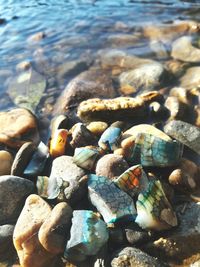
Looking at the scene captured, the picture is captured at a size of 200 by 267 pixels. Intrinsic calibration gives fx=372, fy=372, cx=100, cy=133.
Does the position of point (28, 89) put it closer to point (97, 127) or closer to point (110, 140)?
point (97, 127)

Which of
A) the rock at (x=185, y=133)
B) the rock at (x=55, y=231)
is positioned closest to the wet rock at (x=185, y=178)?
the rock at (x=185, y=133)

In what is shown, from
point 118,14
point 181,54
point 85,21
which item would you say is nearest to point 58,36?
point 85,21

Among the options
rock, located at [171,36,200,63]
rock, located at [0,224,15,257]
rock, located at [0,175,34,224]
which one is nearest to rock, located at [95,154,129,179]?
rock, located at [0,175,34,224]

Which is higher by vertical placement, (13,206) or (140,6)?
(140,6)

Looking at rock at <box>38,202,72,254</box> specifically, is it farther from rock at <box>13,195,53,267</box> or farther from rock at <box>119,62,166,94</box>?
rock at <box>119,62,166,94</box>

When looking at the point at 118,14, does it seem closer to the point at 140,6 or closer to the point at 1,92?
the point at 140,6

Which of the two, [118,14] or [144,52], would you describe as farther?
[118,14]
